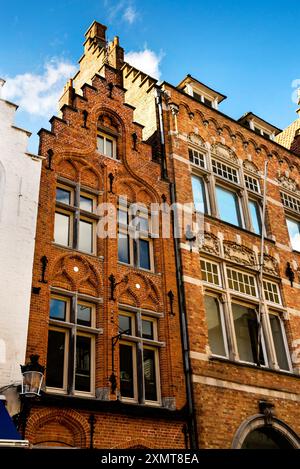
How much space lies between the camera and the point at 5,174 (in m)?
11.1

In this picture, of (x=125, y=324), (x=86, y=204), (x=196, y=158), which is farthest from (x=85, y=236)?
(x=196, y=158)

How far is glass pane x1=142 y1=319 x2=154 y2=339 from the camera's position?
12.1 meters

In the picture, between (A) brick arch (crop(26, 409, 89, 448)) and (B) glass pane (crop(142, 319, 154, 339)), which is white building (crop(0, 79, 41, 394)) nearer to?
(A) brick arch (crop(26, 409, 89, 448))

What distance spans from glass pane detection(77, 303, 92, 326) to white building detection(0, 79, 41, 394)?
144 cm

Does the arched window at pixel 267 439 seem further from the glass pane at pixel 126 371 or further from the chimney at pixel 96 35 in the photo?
the chimney at pixel 96 35

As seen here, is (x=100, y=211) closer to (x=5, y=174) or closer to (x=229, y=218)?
(x=5, y=174)

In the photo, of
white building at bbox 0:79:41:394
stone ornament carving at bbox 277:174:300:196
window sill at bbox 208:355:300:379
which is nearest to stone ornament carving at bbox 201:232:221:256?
window sill at bbox 208:355:300:379

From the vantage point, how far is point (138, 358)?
11461mm

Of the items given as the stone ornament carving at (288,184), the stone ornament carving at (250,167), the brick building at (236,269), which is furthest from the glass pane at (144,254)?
the stone ornament carving at (288,184)

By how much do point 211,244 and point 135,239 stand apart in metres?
2.47

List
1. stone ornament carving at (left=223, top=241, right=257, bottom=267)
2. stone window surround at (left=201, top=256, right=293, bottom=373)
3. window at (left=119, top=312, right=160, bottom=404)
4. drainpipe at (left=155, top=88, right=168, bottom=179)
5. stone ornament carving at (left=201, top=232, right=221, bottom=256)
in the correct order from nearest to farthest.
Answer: window at (left=119, top=312, right=160, bottom=404)
stone window surround at (left=201, top=256, right=293, bottom=373)
stone ornament carving at (left=201, top=232, right=221, bottom=256)
stone ornament carving at (left=223, top=241, right=257, bottom=267)
drainpipe at (left=155, top=88, right=168, bottom=179)

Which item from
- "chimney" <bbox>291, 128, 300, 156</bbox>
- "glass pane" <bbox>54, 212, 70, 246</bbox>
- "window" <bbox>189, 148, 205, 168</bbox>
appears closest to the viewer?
"glass pane" <bbox>54, 212, 70, 246</bbox>

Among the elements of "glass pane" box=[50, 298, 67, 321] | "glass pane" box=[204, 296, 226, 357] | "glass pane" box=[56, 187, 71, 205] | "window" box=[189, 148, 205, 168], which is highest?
"window" box=[189, 148, 205, 168]

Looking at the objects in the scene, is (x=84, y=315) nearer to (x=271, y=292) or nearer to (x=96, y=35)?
(x=271, y=292)
